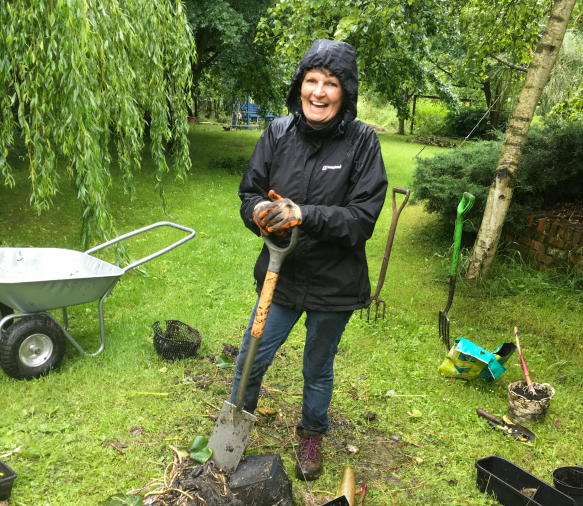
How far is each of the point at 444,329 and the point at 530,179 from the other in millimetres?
2611

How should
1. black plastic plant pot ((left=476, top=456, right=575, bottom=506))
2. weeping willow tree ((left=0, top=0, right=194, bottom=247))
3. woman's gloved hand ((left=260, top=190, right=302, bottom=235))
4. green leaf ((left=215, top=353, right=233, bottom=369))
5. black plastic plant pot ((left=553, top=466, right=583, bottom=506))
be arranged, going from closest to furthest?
woman's gloved hand ((left=260, top=190, right=302, bottom=235)) < black plastic plant pot ((left=476, top=456, right=575, bottom=506)) < black plastic plant pot ((left=553, top=466, right=583, bottom=506)) < green leaf ((left=215, top=353, right=233, bottom=369)) < weeping willow tree ((left=0, top=0, right=194, bottom=247))

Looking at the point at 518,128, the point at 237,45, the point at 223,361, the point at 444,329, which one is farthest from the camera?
the point at 237,45

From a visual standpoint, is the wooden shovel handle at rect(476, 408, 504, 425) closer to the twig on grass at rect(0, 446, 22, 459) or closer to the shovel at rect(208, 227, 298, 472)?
the shovel at rect(208, 227, 298, 472)

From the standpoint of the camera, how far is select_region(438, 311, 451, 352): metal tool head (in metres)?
3.97

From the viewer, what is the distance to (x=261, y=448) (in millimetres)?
2797

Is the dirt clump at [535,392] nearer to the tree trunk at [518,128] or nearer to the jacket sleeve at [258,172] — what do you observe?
the tree trunk at [518,128]

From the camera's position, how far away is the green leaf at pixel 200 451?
2.31 meters

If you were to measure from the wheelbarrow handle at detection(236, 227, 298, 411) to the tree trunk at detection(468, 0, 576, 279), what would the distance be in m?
3.40

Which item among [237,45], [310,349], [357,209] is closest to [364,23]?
[357,209]

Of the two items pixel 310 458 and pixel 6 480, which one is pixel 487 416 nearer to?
pixel 310 458

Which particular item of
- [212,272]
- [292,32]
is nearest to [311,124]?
[212,272]

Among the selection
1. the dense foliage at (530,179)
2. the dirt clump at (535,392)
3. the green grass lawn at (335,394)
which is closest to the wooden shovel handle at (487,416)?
the green grass lawn at (335,394)

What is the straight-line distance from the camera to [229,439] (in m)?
2.30

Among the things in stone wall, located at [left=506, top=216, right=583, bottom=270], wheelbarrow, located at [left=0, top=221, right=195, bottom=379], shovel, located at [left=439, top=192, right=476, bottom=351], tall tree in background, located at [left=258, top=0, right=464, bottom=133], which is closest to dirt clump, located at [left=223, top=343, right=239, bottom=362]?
wheelbarrow, located at [left=0, top=221, right=195, bottom=379]
